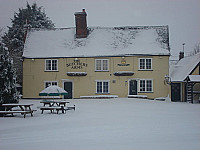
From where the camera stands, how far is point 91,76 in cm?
2862

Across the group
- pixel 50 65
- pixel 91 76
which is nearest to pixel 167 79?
pixel 91 76

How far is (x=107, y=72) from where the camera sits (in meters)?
28.5

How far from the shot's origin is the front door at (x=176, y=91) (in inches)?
1115

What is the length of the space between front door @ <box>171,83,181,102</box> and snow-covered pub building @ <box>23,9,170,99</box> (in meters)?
0.80

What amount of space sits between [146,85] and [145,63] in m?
2.29

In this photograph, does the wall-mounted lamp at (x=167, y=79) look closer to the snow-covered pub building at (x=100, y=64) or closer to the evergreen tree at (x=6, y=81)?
the snow-covered pub building at (x=100, y=64)

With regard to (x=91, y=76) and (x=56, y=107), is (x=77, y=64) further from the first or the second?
(x=56, y=107)

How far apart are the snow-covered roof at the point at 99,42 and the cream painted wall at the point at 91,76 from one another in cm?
74

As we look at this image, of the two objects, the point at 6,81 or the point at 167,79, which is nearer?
the point at 6,81

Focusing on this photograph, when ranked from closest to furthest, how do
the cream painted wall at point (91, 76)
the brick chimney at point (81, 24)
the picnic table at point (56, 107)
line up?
the picnic table at point (56, 107) < the cream painted wall at point (91, 76) < the brick chimney at point (81, 24)

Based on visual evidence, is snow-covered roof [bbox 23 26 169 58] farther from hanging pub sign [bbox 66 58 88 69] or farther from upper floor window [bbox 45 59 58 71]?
hanging pub sign [bbox 66 58 88 69]

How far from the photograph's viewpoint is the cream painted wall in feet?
92.3

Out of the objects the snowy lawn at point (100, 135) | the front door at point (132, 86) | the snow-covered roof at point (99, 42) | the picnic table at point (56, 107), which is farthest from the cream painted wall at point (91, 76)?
the snowy lawn at point (100, 135)

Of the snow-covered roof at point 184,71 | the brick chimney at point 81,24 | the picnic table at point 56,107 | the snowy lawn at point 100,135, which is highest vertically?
the brick chimney at point 81,24
